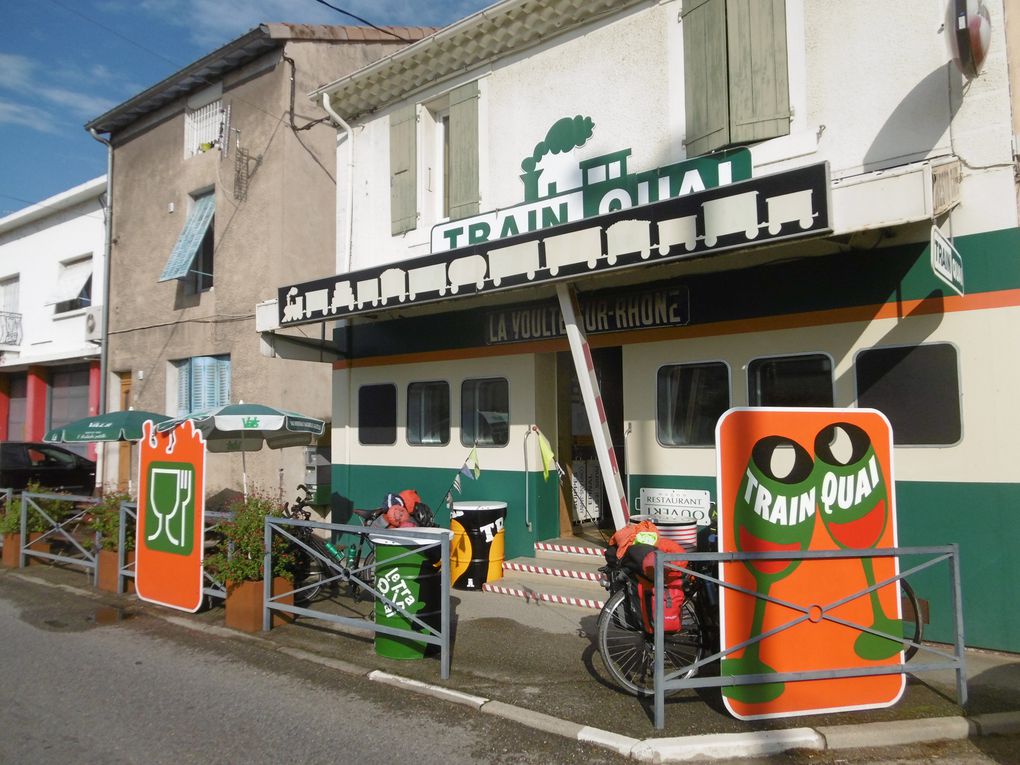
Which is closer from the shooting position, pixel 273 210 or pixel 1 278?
pixel 273 210

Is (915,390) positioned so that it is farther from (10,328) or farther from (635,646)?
(10,328)

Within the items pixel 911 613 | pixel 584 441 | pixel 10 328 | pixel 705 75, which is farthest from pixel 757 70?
pixel 10 328

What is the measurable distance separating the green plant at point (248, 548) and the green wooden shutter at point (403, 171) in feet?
16.6

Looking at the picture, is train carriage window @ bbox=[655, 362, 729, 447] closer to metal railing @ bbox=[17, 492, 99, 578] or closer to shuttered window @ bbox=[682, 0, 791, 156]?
shuttered window @ bbox=[682, 0, 791, 156]

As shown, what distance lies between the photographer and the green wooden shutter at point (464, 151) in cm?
1022

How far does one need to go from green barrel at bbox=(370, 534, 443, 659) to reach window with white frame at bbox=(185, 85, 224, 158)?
41.6 ft

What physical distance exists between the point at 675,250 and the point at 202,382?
12245 mm

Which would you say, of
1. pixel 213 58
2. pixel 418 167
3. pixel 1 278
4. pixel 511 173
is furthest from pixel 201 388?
pixel 1 278

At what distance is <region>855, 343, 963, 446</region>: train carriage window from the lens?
6.50 m

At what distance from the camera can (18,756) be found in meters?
4.61

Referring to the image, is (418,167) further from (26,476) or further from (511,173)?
(26,476)

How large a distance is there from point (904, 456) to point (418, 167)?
750 cm

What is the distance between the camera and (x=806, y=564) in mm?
4922

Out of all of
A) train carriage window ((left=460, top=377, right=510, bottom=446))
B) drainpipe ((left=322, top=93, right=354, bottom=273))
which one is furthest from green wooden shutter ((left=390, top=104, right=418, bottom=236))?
train carriage window ((left=460, top=377, right=510, bottom=446))
